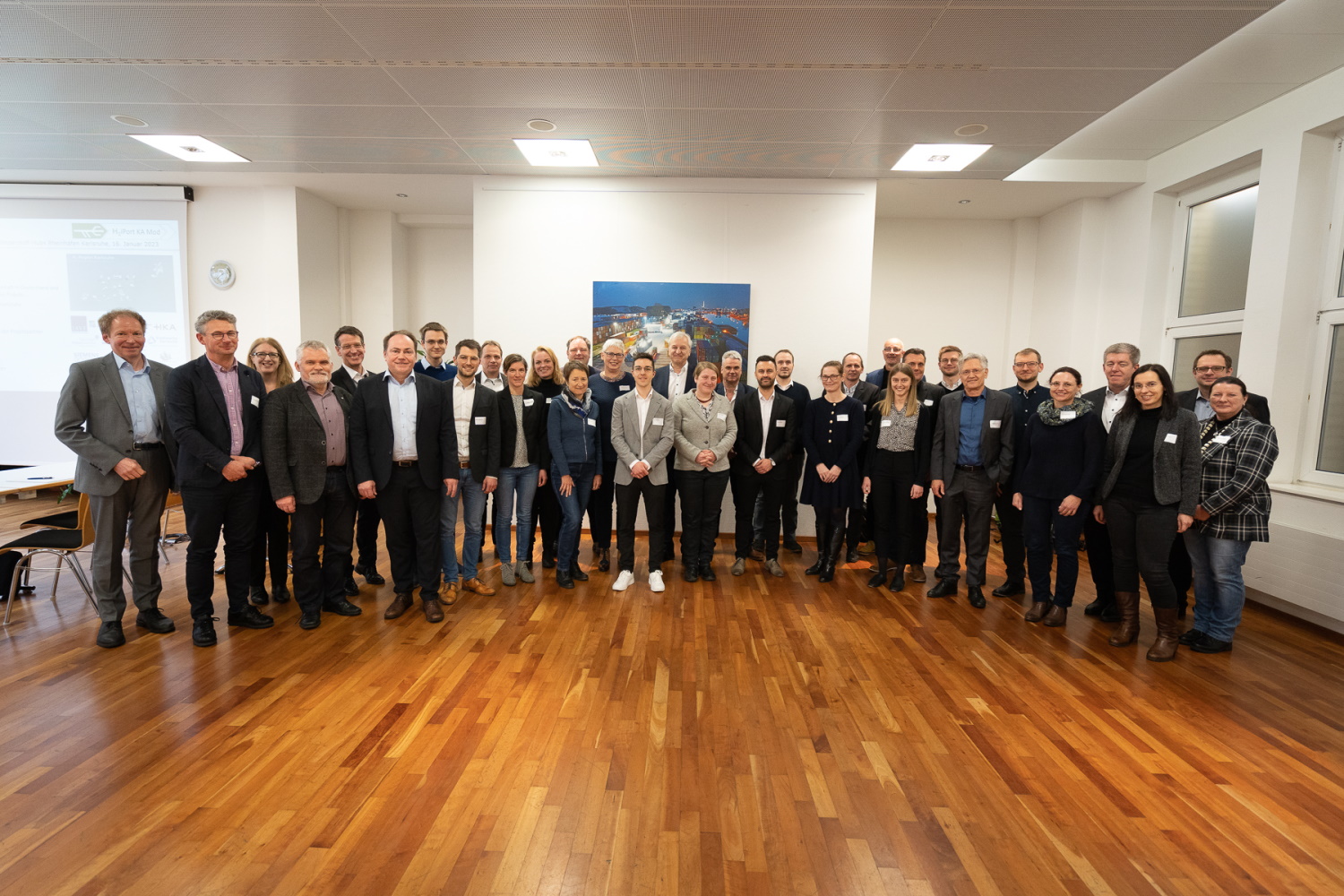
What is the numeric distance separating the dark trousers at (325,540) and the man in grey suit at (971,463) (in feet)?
12.7

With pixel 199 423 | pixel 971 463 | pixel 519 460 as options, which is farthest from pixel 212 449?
pixel 971 463

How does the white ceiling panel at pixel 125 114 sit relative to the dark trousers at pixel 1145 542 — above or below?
above

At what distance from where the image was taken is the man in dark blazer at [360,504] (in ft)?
14.5

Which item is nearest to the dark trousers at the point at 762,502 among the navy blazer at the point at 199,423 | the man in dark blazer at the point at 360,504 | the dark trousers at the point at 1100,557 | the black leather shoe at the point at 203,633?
the dark trousers at the point at 1100,557

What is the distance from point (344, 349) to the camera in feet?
14.7

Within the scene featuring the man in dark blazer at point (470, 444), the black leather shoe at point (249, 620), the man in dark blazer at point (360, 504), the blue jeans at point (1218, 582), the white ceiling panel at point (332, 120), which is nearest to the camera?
the blue jeans at point (1218, 582)

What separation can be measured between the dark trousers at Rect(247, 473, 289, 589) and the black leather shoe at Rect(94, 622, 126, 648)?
2.39 ft

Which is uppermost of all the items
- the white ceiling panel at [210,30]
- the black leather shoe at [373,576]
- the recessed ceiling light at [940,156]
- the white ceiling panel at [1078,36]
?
the recessed ceiling light at [940,156]

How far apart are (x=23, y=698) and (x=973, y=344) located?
8505mm

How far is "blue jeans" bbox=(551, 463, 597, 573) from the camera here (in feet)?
15.3

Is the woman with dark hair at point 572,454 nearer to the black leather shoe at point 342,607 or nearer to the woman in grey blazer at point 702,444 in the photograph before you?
the woman in grey blazer at point 702,444

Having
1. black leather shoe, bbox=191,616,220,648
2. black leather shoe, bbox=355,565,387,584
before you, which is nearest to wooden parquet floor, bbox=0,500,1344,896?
black leather shoe, bbox=191,616,220,648

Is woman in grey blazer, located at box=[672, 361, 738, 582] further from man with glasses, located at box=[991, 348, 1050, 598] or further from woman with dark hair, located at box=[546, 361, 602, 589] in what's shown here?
man with glasses, located at box=[991, 348, 1050, 598]

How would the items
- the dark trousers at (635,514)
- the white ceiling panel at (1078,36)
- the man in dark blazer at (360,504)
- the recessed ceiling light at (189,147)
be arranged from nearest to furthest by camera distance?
the white ceiling panel at (1078,36) → the man in dark blazer at (360,504) → the dark trousers at (635,514) → the recessed ceiling light at (189,147)
